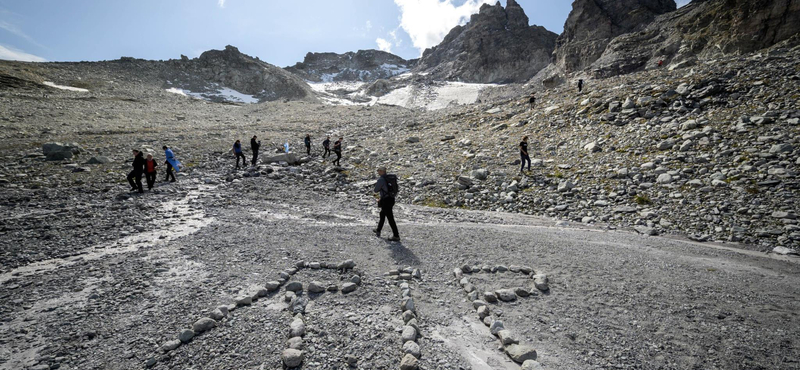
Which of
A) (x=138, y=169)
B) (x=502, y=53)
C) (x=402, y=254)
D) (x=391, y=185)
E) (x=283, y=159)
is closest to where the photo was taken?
(x=402, y=254)

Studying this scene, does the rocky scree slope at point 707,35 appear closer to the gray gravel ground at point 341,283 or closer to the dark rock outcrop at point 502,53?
the gray gravel ground at point 341,283

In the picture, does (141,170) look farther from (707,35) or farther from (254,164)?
(707,35)

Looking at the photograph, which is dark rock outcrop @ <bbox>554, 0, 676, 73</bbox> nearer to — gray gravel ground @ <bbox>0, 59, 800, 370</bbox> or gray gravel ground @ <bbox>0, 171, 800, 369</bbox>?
gray gravel ground @ <bbox>0, 59, 800, 370</bbox>

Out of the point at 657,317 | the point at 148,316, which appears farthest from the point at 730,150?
the point at 148,316

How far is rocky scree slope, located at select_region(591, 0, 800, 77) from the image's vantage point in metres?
41.4

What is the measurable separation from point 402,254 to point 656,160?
14021mm

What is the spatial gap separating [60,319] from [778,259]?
15965 mm

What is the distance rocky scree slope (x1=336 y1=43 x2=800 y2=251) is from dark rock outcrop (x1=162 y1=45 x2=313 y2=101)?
297ft

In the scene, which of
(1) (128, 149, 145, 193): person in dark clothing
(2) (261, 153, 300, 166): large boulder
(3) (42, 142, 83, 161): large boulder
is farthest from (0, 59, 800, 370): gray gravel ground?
(2) (261, 153, 300, 166): large boulder

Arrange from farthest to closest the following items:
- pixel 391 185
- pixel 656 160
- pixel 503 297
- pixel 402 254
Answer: pixel 656 160, pixel 391 185, pixel 402 254, pixel 503 297

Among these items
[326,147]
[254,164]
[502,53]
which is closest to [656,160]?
[326,147]

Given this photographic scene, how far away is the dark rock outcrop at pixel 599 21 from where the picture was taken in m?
94.6

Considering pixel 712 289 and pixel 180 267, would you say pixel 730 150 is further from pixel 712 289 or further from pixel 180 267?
pixel 180 267

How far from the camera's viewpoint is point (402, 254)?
318 inches
